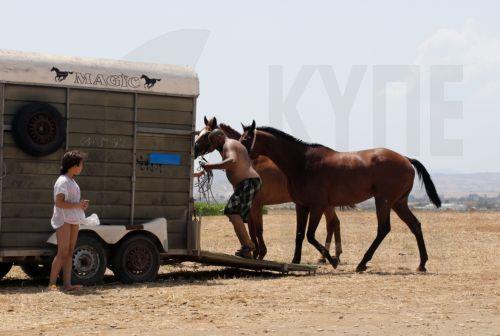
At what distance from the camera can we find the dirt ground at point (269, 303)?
8.25 metres

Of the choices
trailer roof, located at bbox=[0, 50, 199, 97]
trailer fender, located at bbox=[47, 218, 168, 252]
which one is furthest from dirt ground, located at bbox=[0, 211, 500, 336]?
trailer roof, located at bbox=[0, 50, 199, 97]

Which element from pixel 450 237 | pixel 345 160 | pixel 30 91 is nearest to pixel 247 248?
pixel 345 160

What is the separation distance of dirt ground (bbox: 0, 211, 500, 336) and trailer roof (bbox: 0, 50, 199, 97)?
2538mm

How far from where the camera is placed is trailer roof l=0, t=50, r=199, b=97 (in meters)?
10.9

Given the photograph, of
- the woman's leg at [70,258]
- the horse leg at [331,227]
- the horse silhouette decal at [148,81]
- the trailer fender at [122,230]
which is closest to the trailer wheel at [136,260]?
the trailer fender at [122,230]

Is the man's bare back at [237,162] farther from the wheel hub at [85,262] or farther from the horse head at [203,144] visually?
the wheel hub at [85,262]

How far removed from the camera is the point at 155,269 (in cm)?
1194

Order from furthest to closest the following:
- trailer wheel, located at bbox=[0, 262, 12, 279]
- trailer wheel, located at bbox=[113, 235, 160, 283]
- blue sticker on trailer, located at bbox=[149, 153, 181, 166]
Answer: trailer wheel, located at bbox=[0, 262, 12, 279] < blue sticker on trailer, located at bbox=[149, 153, 181, 166] < trailer wheel, located at bbox=[113, 235, 160, 283]

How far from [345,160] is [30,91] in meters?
5.48

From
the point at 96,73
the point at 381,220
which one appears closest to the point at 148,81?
the point at 96,73

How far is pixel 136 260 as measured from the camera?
1177cm

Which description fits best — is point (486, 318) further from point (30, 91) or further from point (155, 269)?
point (30, 91)

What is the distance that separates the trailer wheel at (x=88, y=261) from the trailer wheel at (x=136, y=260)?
0.30 metres

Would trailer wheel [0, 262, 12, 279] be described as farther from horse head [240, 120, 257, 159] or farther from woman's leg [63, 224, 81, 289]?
horse head [240, 120, 257, 159]
